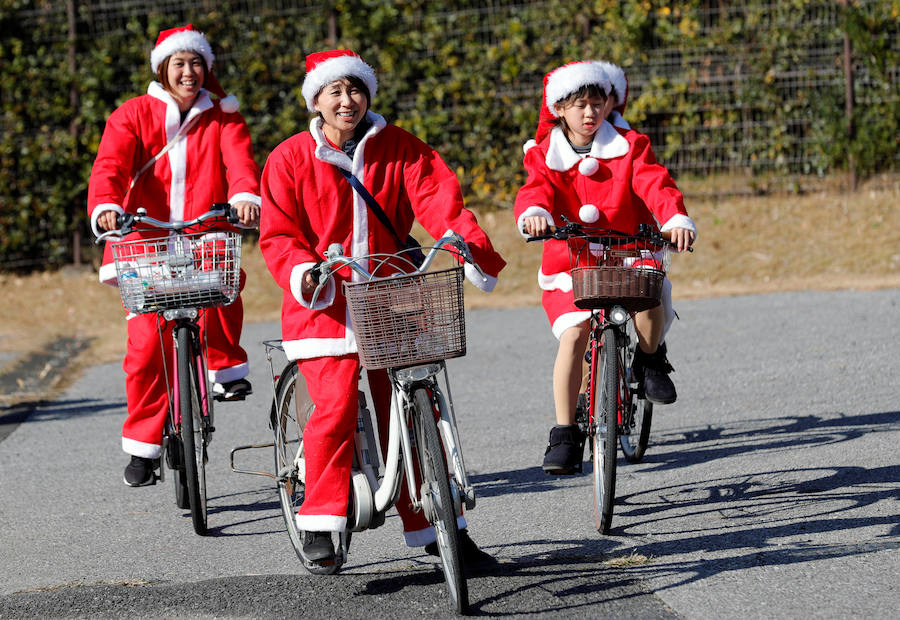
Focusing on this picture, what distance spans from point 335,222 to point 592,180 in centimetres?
147

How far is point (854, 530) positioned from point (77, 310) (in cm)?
876

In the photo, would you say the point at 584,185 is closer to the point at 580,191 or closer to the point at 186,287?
the point at 580,191

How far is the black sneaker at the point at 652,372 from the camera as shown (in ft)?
18.4

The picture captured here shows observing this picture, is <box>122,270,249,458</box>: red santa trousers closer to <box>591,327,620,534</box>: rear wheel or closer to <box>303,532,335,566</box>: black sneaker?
<box>303,532,335,566</box>: black sneaker

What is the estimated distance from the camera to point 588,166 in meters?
5.38

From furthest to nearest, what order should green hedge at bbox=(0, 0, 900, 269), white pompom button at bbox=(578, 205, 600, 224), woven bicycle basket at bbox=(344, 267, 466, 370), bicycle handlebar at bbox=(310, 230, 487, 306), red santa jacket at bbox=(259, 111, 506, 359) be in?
1. green hedge at bbox=(0, 0, 900, 269)
2. white pompom button at bbox=(578, 205, 600, 224)
3. red santa jacket at bbox=(259, 111, 506, 359)
4. bicycle handlebar at bbox=(310, 230, 487, 306)
5. woven bicycle basket at bbox=(344, 267, 466, 370)

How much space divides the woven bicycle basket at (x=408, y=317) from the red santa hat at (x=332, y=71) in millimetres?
883

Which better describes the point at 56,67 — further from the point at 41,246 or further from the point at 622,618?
the point at 622,618

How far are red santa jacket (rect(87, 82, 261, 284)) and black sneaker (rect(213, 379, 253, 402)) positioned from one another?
2.35 feet

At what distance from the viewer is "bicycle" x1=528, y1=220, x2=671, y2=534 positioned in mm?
4801

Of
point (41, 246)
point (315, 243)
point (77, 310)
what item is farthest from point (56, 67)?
point (315, 243)

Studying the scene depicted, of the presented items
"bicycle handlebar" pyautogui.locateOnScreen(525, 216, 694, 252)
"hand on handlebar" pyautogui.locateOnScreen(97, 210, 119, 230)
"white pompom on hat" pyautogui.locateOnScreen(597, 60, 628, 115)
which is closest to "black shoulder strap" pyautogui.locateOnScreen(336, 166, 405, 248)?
"bicycle handlebar" pyautogui.locateOnScreen(525, 216, 694, 252)

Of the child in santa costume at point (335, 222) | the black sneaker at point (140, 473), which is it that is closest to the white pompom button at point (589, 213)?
the child in santa costume at point (335, 222)

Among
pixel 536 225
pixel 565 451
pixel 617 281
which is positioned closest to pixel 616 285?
pixel 617 281
